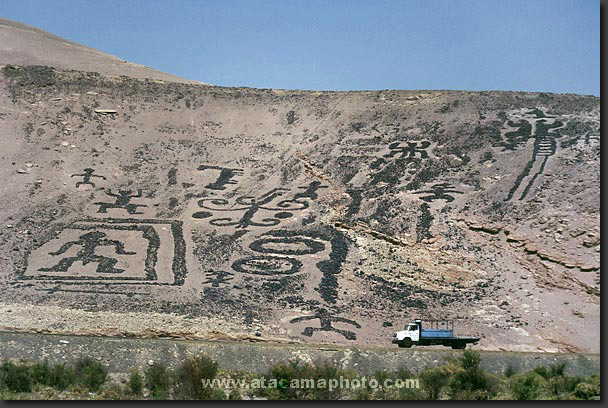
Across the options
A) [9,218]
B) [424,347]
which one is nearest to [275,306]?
[424,347]

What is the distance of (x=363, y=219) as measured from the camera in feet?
92.2

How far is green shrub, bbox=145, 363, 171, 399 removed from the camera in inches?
579

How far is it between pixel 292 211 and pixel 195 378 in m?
15.4

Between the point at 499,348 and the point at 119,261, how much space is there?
12.8 metres

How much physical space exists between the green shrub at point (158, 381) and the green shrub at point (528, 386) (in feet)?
21.1

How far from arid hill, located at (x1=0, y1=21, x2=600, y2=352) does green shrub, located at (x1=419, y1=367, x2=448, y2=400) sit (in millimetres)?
5101

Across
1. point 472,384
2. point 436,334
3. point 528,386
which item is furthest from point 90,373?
point 528,386

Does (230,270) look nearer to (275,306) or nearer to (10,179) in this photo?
(275,306)

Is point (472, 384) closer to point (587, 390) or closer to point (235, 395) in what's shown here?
point (587, 390)

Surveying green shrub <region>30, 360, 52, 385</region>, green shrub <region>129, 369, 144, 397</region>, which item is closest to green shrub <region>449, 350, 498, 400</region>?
green shrub <region>129, 369, 144, 397</region>

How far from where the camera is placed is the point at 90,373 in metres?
15.7

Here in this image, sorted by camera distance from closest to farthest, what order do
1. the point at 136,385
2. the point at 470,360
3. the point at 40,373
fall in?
the point at 136,385
the point at 40,373
the point at 470,360

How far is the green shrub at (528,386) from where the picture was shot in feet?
47.4

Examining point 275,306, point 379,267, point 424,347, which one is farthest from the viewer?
point 379,267
